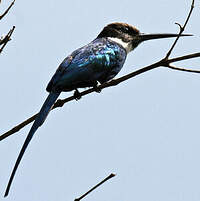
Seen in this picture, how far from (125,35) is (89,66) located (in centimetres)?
150

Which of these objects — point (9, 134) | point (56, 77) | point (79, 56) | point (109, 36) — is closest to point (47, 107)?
point (56, 77)

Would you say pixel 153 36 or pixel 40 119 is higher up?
pixel 40 119

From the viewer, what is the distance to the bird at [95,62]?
18.7ft

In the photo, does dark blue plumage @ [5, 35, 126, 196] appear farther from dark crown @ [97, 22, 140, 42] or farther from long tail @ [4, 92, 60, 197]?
dark crown @ [97, 22, 140, 42]

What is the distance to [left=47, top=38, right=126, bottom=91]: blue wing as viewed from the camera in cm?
589

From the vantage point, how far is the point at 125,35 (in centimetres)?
761

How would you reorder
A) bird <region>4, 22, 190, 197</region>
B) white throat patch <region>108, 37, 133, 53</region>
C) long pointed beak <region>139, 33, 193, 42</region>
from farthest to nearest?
white throat patch <region>108, 37, 133, 53</region>, long pointed beak <region>139, 33, 193, 42</region>, bird <region>4, 22, 190, 197</region>

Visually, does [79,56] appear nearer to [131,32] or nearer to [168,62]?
[131,32]

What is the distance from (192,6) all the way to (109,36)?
3.35 meters

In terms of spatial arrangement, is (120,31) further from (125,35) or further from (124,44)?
(124,44)

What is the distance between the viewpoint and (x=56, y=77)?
591cm

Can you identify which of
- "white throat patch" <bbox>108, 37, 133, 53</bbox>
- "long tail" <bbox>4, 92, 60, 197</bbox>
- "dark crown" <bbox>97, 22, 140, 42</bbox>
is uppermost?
"long tail" <bbox>4, 92, 60, 197</bbox>

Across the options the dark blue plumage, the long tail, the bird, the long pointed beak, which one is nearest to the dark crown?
the bird

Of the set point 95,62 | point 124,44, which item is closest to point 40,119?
point 95,62
